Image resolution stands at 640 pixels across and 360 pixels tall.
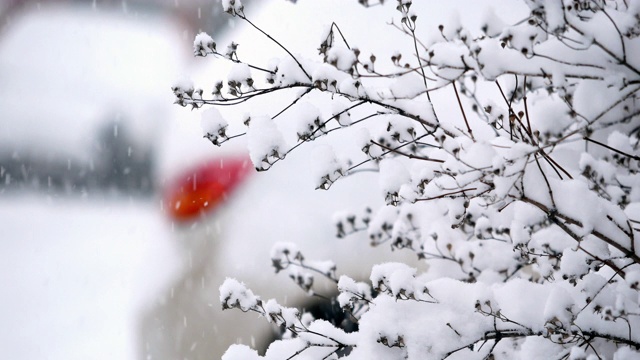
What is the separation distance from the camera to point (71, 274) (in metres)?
7.18

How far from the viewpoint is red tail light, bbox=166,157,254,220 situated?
3.20 meters

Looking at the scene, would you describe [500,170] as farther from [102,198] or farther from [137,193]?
[102,198]

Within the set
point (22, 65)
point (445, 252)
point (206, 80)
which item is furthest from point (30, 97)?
point (445, 252)

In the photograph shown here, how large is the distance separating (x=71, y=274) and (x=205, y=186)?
484 cm

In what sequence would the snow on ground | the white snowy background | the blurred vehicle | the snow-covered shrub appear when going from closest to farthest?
the snow-covered shrub < the blurred vehicle < the white snowy background < the snow on ground

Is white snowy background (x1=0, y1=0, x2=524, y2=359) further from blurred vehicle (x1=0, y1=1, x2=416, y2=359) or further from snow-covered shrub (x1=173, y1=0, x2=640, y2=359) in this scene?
snow-covered shrub (x1=173, y1=0, x2=640, y2=359)

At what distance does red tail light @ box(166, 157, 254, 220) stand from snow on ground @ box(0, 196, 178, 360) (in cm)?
219

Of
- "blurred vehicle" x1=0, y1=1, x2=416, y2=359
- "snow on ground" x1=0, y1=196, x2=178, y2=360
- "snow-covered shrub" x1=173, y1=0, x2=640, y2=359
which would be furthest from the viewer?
"snow on ground" x1=0, y1=196, x2=178, y2=360

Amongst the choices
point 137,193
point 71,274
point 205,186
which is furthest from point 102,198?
point 205,186

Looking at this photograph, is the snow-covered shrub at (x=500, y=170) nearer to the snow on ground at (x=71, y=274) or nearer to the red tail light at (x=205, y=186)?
the red tail light at (x=205, y=186)

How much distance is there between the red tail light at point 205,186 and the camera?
126 inches

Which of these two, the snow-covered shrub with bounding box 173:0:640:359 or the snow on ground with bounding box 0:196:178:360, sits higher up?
the snow-covered shrub with bounding box 173:0:640:359

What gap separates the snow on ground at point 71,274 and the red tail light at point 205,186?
7.20ft

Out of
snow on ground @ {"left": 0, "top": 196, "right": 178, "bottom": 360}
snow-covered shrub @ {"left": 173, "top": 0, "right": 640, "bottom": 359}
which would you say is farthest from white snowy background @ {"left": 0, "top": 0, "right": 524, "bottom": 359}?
snow-covered shrub @ {"left": 173, "top": 0, "right": 640, "bottom": 359}
